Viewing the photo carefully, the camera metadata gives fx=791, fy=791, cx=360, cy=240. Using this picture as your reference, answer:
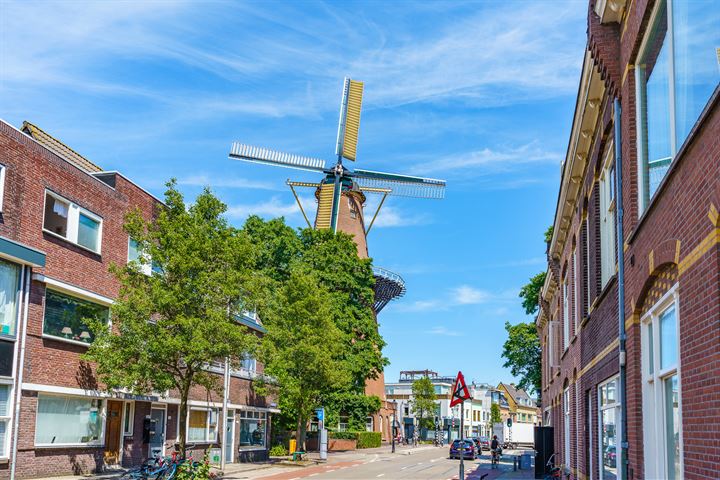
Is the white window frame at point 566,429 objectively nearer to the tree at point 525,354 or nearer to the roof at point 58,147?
the roof at point 58,147

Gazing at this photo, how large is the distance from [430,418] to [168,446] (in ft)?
218

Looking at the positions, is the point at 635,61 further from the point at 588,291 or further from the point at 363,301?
the point at 363,301

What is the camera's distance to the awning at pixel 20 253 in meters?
21.0

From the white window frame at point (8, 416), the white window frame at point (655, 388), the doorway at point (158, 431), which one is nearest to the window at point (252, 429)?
the doorway at point (158, 431)

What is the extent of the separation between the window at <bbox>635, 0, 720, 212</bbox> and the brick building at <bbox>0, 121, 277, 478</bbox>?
1729 cm

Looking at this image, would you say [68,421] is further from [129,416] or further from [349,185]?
[349,185]

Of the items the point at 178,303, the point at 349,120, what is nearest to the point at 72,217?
the point at 178,303

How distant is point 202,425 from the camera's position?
34844 millimetres

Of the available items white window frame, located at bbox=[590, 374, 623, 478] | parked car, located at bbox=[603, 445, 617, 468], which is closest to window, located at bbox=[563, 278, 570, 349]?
white window frame, located at bbox=[590, 374, 623, 478]

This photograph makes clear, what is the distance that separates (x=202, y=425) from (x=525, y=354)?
26.0 meters

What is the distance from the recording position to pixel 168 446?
30.8m

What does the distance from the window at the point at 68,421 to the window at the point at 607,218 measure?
55.3 feet

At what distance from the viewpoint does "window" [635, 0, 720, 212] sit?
21.2ft

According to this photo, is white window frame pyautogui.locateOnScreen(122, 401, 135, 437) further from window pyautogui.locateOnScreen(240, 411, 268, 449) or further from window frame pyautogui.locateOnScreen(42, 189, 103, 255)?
window pyautogui.locateOnScreen(240, 411, 268, 449)
